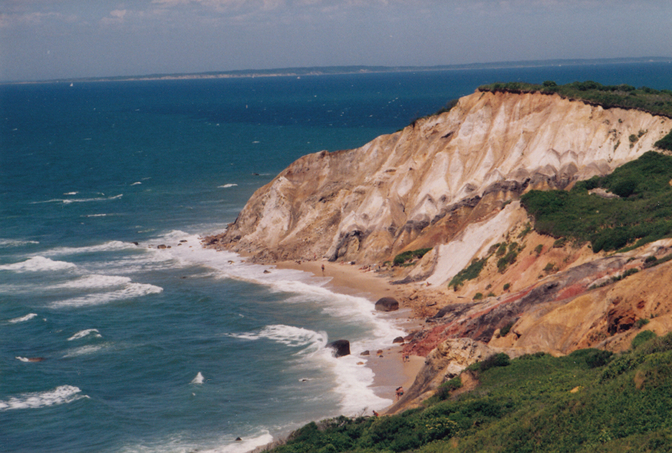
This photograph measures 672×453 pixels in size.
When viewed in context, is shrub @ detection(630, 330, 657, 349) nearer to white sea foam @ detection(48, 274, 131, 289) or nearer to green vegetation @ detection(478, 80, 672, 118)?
green vegetation @ detection(478, 80, 672, 118)

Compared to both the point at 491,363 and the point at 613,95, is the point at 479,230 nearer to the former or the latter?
the point at 613,95

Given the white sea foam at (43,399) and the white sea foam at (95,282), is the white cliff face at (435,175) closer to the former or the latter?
the white sea foam at (95,282)

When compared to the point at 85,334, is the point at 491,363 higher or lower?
higher

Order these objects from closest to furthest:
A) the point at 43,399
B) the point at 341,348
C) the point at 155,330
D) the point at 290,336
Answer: the point at 43,399 < the point at 341,348 < the point at 290,336 < the point at 155,330

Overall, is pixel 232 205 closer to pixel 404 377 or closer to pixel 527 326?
pixel 404 377

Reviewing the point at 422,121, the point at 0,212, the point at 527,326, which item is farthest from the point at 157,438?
the point at 0,212

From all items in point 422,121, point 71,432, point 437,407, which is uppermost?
point 422,121

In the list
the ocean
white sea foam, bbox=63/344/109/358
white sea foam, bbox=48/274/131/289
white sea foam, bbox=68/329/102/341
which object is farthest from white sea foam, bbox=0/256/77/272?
white sea foam, bbox=63/344/109/358

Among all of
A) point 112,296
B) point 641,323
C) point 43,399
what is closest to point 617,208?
point 641,323
